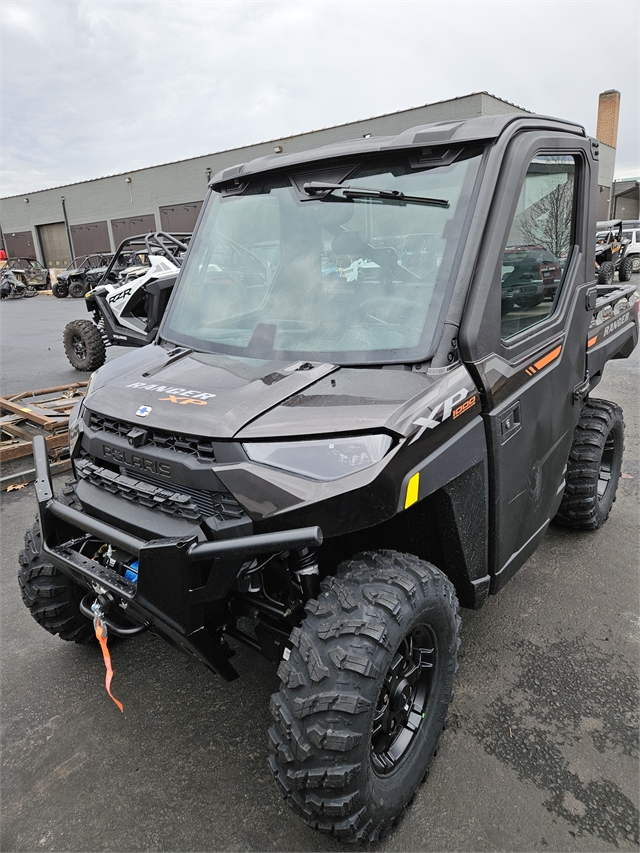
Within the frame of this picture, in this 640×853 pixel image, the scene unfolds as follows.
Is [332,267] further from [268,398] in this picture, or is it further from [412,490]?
[412,490]

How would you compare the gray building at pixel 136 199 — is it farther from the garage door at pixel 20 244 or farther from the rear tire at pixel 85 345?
the rear tire at pixel 85 345

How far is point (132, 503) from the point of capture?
208cm

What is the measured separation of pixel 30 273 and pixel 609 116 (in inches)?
1343

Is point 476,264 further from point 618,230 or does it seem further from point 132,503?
point 618,230

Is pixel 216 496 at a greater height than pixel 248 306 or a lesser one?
lesser

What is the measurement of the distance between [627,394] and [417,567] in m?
6.87

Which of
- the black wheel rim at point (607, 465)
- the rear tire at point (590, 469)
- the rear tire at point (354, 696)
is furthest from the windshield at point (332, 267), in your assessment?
the black wheel rim at point (607, 465)

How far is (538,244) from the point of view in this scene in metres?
2.63

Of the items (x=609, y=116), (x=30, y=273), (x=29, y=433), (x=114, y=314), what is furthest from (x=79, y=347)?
(x=609, y=116)

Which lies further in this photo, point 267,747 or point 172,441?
point 267,747

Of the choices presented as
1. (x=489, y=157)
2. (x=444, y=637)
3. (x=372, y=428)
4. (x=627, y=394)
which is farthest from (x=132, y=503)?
(x=627, y=394)

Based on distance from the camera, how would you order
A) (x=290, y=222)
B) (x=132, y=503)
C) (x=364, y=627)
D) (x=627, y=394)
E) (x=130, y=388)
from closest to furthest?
(x=364, y=627)
(x=132, y=503)
(x=130, y=388)
(x=290, y=222)
(x=627, y=394)

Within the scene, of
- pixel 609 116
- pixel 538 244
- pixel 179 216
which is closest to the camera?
pixel 538 244

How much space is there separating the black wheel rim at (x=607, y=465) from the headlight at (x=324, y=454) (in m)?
2.88
